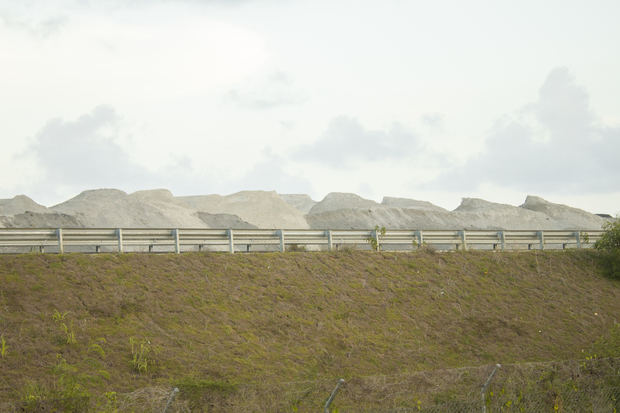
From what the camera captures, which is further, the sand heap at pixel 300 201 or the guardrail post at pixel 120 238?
the sand heap at pixel 300 201

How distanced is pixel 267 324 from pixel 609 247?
21.4 m

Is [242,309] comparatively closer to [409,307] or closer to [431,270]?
[409,307]

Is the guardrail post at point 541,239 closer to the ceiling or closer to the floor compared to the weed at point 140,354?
closer to the ceiling

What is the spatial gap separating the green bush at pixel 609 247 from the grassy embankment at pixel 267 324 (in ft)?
10.6

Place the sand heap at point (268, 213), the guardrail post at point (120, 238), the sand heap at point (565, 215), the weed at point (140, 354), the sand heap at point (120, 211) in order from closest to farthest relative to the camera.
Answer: the weed at point (140, 354)
the guardrail post at point (120, 238)
the sand heap at point (120, 211)
the sand heap at point (268, 213)
the sand heap at point (565, 215)

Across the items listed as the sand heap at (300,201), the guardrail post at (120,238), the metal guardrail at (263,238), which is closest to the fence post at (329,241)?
the metal guardrail at (263,238)

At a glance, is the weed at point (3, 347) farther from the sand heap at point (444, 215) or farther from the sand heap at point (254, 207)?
the sand heap at point (444, 215)

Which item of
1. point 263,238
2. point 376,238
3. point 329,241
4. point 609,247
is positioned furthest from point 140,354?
point 609,247

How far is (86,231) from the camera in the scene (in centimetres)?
2408

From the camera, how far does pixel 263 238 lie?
2795 cm

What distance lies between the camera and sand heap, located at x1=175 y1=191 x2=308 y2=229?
61.2 m

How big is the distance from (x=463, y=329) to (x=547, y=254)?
11.9m

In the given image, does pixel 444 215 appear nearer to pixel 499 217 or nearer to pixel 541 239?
pixel 499 217

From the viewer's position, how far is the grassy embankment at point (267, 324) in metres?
15.2
